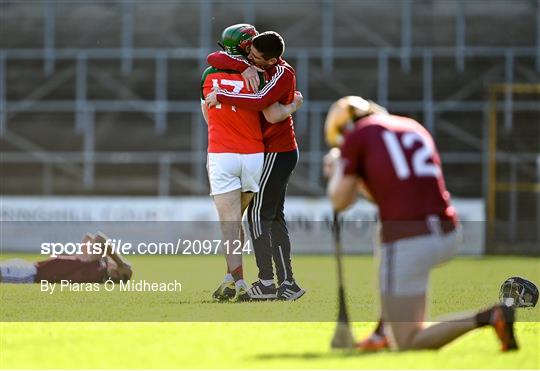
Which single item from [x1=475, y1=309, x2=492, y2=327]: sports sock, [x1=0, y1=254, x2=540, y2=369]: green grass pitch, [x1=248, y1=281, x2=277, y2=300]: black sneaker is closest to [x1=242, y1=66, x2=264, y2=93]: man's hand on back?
[x1=248, y1=281, x2=277, y2=300]: black sneaker

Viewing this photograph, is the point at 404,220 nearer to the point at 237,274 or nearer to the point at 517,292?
the point at 237,274

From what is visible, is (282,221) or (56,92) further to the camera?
(56,92)

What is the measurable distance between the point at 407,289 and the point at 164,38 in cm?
1999

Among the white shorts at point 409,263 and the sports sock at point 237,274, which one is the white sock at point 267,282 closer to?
the sports sock at point 237,274

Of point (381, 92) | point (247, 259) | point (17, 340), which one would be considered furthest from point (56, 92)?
point (17, 340)

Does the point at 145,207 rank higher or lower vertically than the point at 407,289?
lower

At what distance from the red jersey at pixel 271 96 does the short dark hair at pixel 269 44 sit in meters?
0.15

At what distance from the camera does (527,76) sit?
2355 cm

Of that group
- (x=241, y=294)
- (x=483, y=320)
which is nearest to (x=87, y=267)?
(x=241, y=294)

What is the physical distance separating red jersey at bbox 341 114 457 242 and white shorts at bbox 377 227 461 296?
45mm

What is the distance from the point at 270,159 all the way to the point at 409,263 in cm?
327

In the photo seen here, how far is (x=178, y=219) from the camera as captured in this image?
66.4 ft

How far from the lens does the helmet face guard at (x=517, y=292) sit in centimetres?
866

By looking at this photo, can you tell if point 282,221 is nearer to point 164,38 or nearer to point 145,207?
point 145,207
